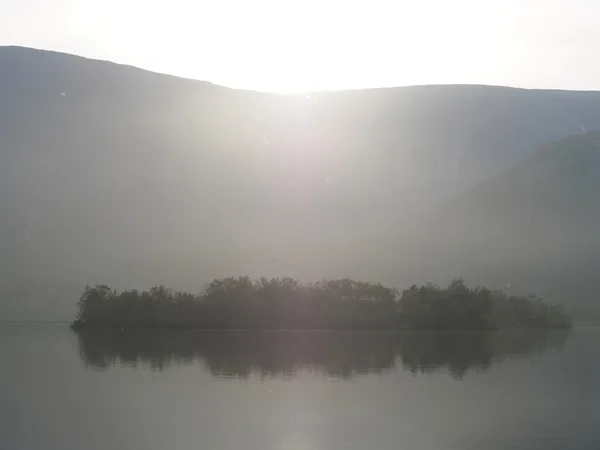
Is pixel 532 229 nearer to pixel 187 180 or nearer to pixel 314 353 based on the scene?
pixel 187 180

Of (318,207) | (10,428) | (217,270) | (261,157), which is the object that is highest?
(261,157)

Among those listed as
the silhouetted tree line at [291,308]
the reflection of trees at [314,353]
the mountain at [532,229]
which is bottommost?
the reflection of trees at [314,353]

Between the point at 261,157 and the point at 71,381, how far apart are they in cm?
13278

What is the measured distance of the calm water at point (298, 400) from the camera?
22.8 metres

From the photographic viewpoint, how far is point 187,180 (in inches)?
6467

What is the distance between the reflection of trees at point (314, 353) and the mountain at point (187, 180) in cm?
5725

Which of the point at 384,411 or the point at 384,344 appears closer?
the point at 384,411

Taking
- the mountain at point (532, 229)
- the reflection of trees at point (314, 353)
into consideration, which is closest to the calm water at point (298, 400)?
the reflection of trees at point (314, 353)

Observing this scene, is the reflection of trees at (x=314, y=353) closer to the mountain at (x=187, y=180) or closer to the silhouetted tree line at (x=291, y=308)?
the silhouetted tree line at (x=291, y=308)

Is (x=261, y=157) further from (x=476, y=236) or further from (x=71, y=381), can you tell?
(x=71, y=381)

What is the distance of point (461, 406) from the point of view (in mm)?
29562

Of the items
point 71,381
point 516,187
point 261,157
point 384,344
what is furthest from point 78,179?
point 71,381

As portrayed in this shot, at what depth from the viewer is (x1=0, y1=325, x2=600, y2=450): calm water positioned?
74.8ft

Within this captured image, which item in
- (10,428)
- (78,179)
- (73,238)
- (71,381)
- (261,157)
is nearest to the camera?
(10,428)
